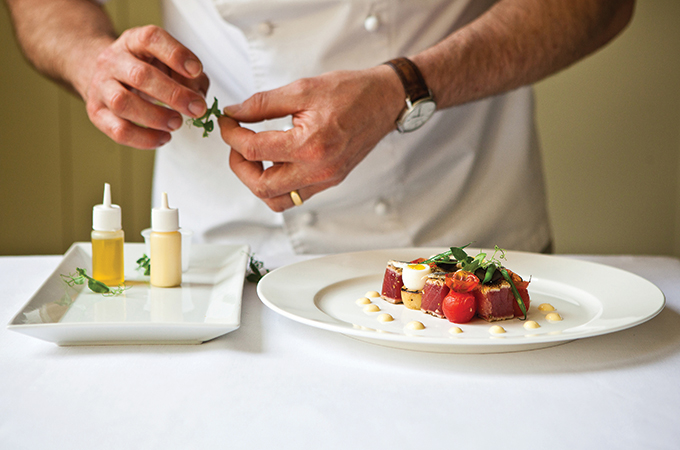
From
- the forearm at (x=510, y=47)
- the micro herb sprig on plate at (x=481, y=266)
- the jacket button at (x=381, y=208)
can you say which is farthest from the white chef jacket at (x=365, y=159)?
the micro herb sprig on plate at (x=481, y=266)

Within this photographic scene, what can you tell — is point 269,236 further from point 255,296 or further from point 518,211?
point 518,211

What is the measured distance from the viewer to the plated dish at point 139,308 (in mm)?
697

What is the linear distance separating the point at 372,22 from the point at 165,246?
0.67 meters

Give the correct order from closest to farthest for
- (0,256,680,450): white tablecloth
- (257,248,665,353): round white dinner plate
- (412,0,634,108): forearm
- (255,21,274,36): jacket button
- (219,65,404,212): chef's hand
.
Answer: (0,256,680,450): white tablecloth → (257,248,665,353): round white dinner plate → (219,65,404,212): chef's hand → (412,0,634,108): forearm → (255,21,274,36): jacket button

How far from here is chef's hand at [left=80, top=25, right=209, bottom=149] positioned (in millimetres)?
1003

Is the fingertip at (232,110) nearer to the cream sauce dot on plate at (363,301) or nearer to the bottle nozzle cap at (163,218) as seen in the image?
the bottle nozzle cap at (163,218)

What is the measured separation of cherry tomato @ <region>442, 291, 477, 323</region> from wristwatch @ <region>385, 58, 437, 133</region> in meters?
0.44

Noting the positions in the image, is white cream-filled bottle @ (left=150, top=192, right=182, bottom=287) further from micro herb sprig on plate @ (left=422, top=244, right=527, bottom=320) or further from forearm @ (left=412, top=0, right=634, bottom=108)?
forearm @ (left=412, top=0, right=634, bottom=108)

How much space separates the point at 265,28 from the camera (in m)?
1.28

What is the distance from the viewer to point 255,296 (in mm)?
947

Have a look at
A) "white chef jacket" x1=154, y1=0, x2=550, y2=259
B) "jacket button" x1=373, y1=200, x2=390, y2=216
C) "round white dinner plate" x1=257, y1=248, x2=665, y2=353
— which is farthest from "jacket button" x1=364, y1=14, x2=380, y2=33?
"round white dinner plate" x1=257, y1=248, x2=665, y2=353

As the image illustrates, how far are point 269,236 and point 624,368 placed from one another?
0.93 meters

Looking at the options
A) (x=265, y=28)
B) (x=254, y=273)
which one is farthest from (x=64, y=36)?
(x=254, y=273)

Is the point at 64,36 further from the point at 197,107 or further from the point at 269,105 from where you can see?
the point at 269,105
